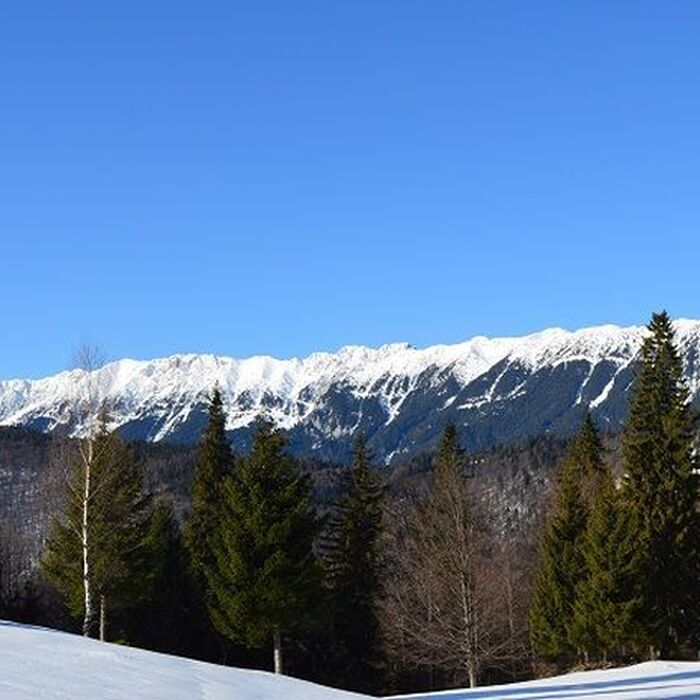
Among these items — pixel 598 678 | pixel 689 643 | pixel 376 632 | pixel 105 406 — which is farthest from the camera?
pixel 376 632

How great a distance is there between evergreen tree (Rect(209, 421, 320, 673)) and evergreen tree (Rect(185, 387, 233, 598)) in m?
7.60

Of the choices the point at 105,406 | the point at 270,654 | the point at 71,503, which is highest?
the point at 105,406

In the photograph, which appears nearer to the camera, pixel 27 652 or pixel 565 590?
pixel 27 652

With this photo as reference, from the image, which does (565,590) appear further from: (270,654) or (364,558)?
(270,654)

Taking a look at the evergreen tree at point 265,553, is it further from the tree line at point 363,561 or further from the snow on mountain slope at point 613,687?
the snow on mountain slope at point 613,687

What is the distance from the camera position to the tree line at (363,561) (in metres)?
33.2

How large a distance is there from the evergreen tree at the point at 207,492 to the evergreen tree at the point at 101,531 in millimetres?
3034

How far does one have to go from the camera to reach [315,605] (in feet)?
110

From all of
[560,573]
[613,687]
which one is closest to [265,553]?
[560,573]

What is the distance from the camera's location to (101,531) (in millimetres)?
35500

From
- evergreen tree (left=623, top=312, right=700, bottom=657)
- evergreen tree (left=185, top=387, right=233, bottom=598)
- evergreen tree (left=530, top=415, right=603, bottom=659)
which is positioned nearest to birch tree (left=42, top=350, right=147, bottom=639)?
evergreen tree (left=185, top=387, right=233, bottom=598)

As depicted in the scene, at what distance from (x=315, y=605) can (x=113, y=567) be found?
7887mm

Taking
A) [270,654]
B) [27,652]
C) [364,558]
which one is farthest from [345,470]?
[27,652]

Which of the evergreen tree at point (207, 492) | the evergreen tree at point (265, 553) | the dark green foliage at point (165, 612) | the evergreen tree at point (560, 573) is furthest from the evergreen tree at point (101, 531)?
the evergreen tree at point (560, 573)
